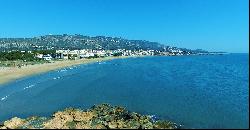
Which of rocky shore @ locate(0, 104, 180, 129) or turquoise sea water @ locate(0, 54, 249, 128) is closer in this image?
rocky shore @ locate(0, 104, 180, 129)

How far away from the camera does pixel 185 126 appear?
36.1 metres

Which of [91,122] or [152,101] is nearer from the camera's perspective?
[91,122]

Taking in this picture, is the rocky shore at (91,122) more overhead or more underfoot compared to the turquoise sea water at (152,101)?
more overhead

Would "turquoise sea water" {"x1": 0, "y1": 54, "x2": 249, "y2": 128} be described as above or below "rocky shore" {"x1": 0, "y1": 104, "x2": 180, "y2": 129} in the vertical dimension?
below

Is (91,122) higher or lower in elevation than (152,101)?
higher

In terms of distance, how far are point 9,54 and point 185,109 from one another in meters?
116

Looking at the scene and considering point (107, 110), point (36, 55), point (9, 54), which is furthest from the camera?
point (36, 55)

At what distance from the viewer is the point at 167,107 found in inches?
1861

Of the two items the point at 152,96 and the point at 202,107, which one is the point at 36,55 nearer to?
the point at 152,96

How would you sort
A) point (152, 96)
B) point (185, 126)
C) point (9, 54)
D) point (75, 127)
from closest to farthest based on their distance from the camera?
1. point (75, 127)
2. point (185, 126)
3. point (152, 96)
4. point (9, 54)

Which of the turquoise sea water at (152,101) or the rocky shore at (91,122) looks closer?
the rocky shore at (91,122)

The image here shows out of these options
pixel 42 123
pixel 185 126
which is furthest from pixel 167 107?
pixel 42 123

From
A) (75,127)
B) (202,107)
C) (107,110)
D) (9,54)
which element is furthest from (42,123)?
(9,54)

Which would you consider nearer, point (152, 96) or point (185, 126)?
point (185, 126)
